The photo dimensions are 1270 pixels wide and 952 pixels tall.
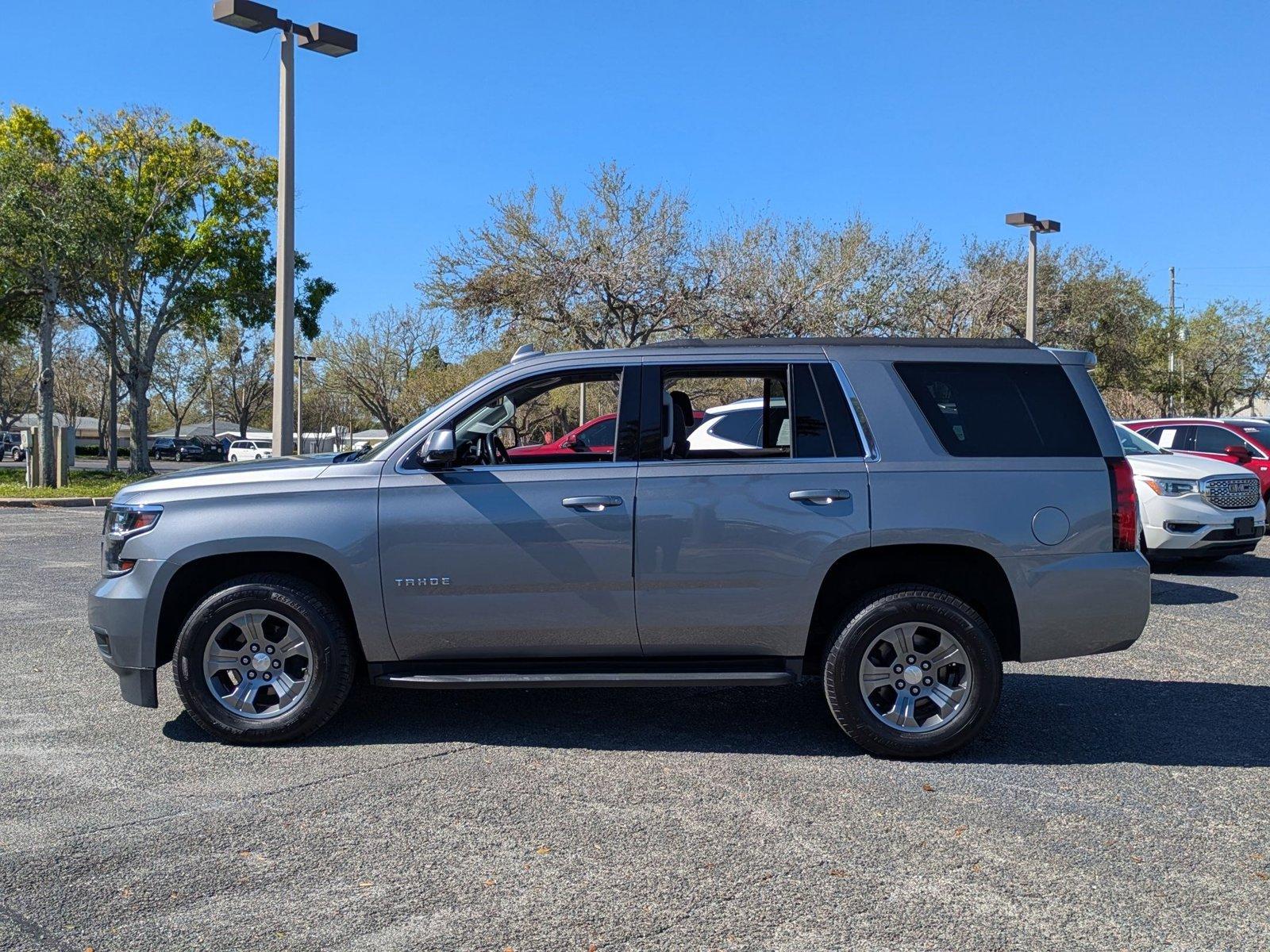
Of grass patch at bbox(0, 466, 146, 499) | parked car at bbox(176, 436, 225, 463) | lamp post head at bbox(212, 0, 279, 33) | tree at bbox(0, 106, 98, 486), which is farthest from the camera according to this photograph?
parked car at bbox(176, 436, 225, 463)

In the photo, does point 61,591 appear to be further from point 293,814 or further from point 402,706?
point 293,814

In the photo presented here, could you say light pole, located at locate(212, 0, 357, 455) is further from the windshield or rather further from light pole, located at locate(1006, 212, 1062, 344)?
light pole, located at locate(1006, 212, 1062, 344)

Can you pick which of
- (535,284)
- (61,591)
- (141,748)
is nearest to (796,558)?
(141,748)

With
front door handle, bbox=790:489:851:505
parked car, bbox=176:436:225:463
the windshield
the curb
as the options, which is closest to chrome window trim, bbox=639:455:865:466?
front door handle, bbox=790:489:851:505

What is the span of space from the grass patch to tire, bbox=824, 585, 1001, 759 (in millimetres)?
16721

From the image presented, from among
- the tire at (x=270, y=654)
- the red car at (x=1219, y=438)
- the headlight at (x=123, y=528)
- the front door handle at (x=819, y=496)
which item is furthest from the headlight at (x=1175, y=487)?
the headlight at (x=123, y=528)

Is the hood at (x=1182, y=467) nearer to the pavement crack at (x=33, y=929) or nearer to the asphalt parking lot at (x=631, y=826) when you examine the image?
the asphalt parking lot at (x=631, y=826)

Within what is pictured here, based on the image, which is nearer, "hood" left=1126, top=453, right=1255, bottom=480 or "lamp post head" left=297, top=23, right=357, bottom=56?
"hood" left=1126, top=453, right=1255, bottom=480

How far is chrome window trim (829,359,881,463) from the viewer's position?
5500 mm

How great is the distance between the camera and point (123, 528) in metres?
5.62

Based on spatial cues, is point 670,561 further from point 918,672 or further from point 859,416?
point 918,672

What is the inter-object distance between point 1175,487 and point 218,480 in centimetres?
988

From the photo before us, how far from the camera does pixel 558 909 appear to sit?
147 inches

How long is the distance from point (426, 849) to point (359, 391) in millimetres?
55452
